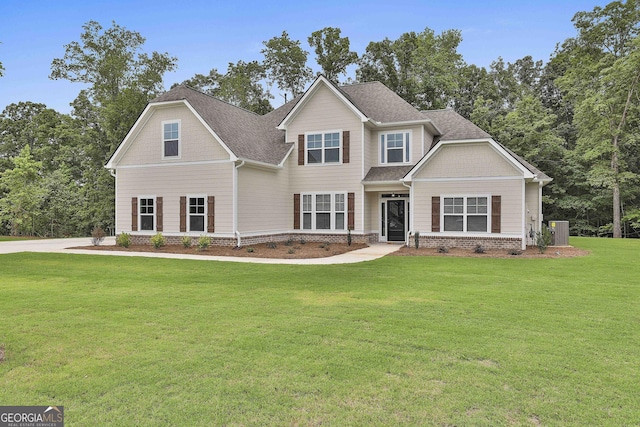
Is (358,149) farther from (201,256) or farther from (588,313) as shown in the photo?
(588,313)

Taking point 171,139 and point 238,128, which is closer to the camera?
point 171,139

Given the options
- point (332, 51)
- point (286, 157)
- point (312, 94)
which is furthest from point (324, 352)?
point (332, 51)

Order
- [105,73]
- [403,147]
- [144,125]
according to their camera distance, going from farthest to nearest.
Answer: [105,73] < [403,147] < [144,125]

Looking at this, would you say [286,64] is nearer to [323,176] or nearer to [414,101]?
[414,101]

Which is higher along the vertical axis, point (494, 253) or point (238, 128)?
point (238, 128)

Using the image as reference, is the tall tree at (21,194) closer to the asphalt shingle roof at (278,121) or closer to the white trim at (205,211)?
the asphalt shingle roof at (278,121)

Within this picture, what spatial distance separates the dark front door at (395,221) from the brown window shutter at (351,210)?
2009 millimetres

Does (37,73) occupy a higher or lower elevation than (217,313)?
higher

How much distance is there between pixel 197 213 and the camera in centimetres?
1792

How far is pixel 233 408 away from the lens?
133 inches

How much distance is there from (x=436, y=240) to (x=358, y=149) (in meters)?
5.47

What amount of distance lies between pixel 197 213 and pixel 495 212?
12448 millimetres

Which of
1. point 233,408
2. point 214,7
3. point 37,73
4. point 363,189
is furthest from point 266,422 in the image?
point 37,73

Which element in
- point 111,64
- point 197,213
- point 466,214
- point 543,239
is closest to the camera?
point 543,239
